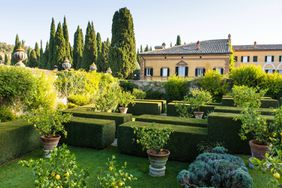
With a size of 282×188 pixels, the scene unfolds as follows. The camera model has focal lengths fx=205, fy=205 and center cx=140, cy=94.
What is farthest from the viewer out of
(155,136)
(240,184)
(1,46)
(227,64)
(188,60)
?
(1,46)

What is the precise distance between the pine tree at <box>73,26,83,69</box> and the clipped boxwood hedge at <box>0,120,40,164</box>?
31.2 metres

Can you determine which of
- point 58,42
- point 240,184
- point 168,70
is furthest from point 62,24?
point 240,184

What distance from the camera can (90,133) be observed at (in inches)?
284

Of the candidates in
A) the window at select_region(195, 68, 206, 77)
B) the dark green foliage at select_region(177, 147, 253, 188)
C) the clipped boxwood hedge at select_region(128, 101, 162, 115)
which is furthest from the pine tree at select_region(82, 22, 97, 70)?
the dark green foliage at select_region(177, 147, 253, 188)

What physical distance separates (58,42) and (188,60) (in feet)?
71.7

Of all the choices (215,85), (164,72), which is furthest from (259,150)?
(164,72)

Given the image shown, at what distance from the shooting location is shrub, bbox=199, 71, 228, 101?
702 inches

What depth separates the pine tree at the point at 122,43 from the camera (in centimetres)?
2756

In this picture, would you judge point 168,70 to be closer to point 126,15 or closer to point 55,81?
point 126,15

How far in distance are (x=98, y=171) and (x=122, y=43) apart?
23833 millimetres

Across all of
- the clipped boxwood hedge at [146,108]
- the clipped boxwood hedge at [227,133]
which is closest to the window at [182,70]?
the clipped boxwood hedge at [146,108]

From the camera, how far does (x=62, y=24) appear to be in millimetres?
35969

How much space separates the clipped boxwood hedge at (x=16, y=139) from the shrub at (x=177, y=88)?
13991mm

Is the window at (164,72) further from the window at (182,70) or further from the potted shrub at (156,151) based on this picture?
the potted shrub at (156,151)
